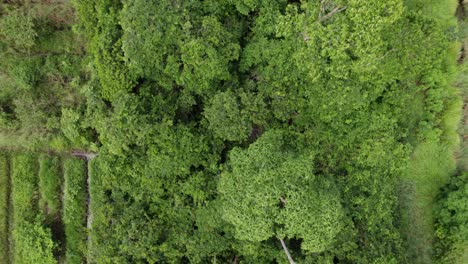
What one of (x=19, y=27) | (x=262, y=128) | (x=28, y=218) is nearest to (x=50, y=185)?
(x=28, y=218)

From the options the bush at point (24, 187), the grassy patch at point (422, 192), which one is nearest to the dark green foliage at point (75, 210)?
the bush at point (24, 187)

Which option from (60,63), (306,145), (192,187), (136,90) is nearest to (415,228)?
(306,145)

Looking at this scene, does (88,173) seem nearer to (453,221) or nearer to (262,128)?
(262,128)

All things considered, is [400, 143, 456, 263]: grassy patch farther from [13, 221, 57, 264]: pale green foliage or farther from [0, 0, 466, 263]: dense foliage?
[13, 221, 57, 264]: pale green foliage

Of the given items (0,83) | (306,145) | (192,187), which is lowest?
(192,187)

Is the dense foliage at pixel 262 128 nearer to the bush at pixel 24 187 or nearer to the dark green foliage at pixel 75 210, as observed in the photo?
the dark green foliage at pixel 75 210

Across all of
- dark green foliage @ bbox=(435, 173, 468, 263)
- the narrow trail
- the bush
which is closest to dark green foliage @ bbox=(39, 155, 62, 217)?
the bush

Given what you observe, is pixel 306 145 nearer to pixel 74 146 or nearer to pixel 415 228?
pixel 415 228
